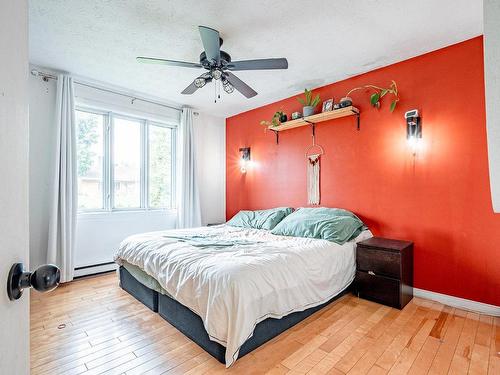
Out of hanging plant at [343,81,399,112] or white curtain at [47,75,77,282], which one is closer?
hanging plant at [343,81,399,112]

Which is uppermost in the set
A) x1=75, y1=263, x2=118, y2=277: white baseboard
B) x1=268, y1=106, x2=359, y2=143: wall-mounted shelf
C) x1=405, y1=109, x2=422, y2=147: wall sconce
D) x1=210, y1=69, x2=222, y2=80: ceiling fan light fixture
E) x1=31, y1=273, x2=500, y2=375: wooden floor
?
x1=210, y1=69, x2=222, y2=80: ceiling fan light fixture

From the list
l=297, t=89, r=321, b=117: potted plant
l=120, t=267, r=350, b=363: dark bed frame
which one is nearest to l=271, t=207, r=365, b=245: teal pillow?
l=120, t=267, r=350, b=363: dark bed frame

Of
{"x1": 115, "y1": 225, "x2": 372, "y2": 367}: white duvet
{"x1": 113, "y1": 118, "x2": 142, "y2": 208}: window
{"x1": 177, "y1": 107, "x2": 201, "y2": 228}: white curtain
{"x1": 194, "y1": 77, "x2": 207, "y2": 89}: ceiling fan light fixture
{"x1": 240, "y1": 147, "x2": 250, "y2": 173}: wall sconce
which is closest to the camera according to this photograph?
{"x1": 115, "y1": 225, "x2": 372, "y2": 367}: white duvet

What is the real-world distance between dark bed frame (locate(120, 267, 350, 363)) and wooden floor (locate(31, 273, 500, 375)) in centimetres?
5

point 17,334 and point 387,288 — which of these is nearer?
point 17,334

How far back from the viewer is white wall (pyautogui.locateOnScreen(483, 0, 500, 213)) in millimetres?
750

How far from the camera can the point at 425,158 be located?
2.78 metres

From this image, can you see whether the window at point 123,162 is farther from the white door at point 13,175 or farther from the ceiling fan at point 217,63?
the white door at point 13,175

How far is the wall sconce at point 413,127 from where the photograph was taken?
9.03ft

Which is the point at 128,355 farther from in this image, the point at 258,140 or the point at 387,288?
the point at 258,140

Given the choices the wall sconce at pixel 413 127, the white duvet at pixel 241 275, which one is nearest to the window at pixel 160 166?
the white duvet at pixel 241 275

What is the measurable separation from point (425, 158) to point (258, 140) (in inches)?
103

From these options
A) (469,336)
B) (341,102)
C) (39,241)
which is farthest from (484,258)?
(39,241)

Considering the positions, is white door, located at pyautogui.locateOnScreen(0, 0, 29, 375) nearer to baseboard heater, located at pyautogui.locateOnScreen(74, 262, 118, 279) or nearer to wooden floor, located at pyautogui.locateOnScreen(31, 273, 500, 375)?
wooden floor, located at pyautogui.locateOnScreen(31, 273, 500, 375)
